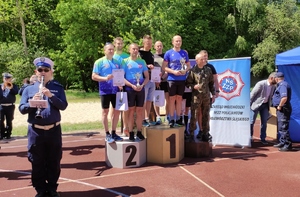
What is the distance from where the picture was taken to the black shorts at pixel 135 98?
20.0 feet

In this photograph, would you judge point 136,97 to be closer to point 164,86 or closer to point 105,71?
point 105,71

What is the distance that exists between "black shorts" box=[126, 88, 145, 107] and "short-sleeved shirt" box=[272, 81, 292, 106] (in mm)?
3575

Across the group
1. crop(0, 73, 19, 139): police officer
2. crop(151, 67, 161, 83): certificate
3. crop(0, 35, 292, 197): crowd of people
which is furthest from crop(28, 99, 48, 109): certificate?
crop(0, 73, 19, 139): police officer

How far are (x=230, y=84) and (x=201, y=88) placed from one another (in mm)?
1729

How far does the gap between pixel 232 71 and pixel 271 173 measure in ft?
9.81

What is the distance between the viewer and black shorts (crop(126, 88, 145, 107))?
6102 millimetres

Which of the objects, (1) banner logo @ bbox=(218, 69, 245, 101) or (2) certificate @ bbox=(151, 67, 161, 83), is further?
(1) banner logo @ bbox=(218, 69, 245, 101)

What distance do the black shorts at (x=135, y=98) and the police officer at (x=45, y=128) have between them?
1838 millimetres

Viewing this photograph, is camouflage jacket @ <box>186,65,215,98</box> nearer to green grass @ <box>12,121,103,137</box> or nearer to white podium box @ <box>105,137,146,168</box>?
white podium box @ <box>105,137,146,168</box>

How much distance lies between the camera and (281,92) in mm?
7441

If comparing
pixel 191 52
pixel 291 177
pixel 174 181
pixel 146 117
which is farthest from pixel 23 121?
pixel 191 52

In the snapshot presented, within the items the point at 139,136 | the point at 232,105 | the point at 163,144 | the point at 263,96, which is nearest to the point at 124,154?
the point at 139,136

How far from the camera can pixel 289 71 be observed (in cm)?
859

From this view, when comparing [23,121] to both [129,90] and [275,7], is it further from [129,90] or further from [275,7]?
[275,7]
